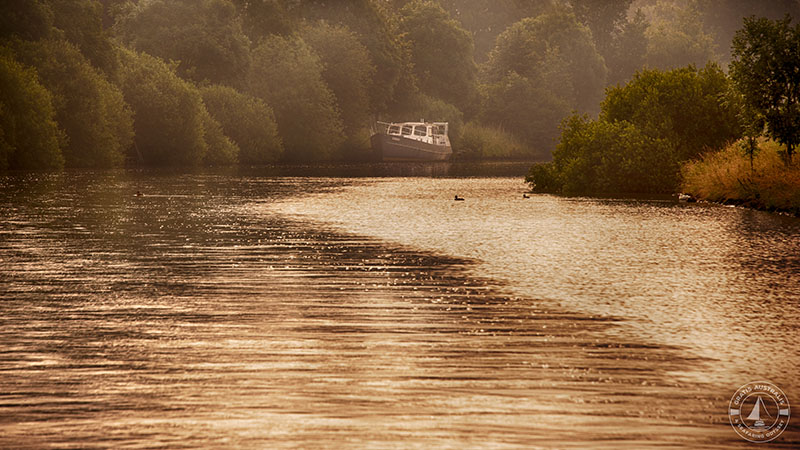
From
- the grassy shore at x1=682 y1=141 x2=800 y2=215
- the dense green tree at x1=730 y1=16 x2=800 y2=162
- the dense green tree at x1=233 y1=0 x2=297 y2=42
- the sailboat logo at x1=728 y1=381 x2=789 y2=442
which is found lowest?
the sailboat logo at x1=728 y1=381 x2=789 y2=442

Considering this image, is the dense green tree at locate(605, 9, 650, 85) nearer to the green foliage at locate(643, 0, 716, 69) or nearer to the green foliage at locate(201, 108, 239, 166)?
the green foliage at locate(643, 0, 716, 69)

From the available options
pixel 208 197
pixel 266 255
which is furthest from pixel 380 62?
pixel 266 255

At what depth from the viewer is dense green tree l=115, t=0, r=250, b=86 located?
80.9 meters

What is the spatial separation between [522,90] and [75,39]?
54724mm

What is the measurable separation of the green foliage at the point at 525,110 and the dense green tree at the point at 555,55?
366 cm

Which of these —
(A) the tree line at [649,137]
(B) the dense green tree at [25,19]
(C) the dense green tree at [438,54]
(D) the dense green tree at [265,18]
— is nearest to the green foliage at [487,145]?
(C) the dense green tree at [438,54]

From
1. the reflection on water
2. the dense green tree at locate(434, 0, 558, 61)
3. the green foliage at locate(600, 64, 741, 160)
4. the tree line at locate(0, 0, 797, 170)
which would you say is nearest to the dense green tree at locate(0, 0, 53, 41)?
the tree line at locate(0, 0, 797, 170)

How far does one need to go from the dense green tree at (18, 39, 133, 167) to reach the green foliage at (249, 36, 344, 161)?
60.1ft

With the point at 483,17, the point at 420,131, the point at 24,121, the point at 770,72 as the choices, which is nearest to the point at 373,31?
the point at 420,131

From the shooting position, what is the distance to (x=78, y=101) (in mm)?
60469

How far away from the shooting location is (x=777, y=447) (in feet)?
22.6

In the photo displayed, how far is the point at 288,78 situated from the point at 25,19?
2294 cm

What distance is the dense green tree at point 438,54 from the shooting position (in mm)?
105438

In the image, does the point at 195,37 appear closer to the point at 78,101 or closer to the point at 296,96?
the point at 296,96
